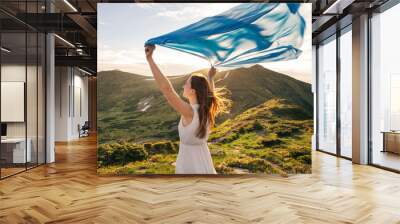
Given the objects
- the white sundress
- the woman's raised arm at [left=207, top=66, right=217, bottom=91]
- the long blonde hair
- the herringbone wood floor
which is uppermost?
the woman's raised arm at [left=207, top=66, right=217, bottom=91]

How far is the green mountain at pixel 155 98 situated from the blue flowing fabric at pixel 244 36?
27 centimetres

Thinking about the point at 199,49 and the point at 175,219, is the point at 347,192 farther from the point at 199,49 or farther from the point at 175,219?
the point at 199,49

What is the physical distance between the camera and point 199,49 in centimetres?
663

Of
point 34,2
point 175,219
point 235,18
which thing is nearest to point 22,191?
point 175,219

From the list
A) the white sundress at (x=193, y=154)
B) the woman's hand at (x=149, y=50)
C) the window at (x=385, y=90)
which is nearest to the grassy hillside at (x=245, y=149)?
the white sundress at (x=193, y=154)

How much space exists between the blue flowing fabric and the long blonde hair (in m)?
0.41

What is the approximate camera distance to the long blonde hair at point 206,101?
6.55 m

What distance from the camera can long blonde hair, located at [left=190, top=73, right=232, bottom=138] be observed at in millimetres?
6551

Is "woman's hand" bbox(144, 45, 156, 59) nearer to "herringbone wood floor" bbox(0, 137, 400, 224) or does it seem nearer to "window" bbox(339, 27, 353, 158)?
"herringbone wood floor" bbox(0, 137, 400, 224)

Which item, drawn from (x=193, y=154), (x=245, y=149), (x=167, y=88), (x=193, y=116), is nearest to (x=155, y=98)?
(x=167, y=88)

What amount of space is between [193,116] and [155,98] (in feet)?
2.40

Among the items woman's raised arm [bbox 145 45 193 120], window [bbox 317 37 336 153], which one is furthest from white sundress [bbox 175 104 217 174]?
window [bbox 317 37 336 153]

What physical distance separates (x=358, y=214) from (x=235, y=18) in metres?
3.82

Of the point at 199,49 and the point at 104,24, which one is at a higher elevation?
the point at 104,24
